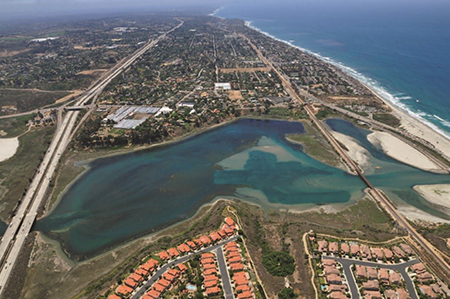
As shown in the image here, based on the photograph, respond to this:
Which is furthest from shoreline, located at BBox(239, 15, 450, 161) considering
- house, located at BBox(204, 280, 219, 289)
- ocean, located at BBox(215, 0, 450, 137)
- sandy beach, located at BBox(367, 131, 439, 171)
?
house, located at BBox(204, 280, 219, 289)

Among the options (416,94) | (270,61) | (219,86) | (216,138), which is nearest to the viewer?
(216,138)

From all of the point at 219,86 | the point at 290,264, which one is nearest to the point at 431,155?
the point at 290,264

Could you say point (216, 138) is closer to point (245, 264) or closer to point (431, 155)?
point (245, 264)

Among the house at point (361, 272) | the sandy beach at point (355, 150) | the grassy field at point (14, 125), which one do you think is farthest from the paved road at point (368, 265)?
the grassy field at point (14, 125)

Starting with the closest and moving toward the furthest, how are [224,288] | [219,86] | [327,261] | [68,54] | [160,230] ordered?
[224,288] → [327,261] → [160,230] → [219,86] → [68,54]

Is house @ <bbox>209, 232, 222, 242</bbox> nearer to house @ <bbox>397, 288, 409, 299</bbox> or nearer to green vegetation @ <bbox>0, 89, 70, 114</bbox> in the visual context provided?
house @ <bbox>397, 288, 409, 299</bbox>

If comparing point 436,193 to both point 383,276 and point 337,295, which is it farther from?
point 337,295

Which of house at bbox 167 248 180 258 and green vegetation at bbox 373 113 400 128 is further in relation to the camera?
green vegetation at bbox 373 113 400 128
